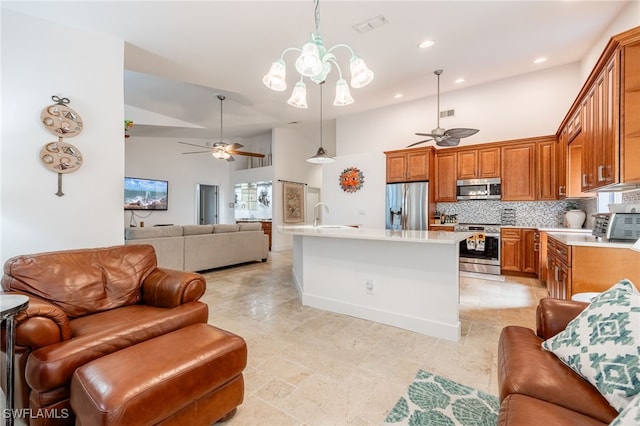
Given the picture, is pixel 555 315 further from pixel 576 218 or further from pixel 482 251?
pixel 576 218

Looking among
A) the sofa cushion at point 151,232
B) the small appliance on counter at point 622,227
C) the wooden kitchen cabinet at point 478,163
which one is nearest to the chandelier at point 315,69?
the small appliance on counter at point 622,227

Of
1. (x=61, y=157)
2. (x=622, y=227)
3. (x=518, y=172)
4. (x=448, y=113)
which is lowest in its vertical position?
(x=622, y=227)

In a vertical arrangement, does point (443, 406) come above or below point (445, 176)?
below

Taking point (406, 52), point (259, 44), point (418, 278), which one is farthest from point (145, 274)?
point (406, 52)

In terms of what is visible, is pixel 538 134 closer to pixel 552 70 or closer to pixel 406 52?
pixel 552 70

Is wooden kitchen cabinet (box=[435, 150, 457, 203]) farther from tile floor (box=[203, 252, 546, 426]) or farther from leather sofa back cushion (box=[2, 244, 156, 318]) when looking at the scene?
leather sofa back cushion (box=[2, 244, 156, 318])

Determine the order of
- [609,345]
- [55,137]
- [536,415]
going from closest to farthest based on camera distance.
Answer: [536,415] → [609,345] → [55,137]

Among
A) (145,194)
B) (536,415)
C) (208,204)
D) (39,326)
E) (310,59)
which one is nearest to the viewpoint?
(536,415)

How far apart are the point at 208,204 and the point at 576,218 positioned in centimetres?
913

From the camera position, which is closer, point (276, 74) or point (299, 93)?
point (276, 74)

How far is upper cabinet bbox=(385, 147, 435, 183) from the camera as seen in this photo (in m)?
5.25

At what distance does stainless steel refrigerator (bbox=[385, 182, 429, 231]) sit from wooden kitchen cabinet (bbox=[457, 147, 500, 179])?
0.71m

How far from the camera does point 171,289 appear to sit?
205 centimetres

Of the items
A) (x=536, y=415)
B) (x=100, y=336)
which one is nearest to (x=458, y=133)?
(x=536, y=415)
